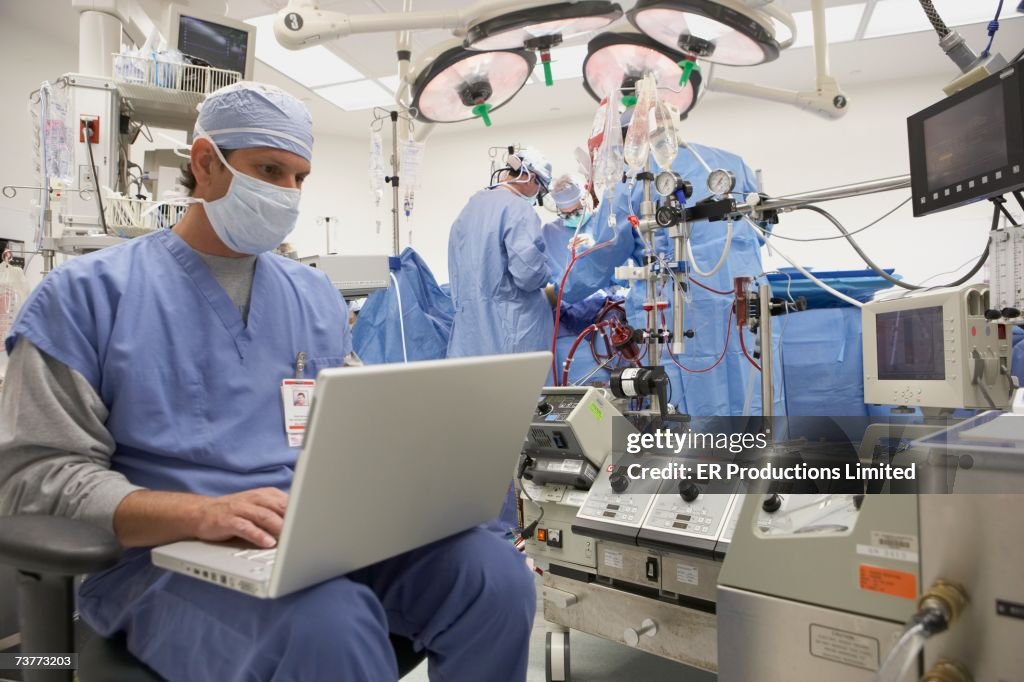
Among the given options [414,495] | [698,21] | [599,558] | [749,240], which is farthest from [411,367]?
[749,240]

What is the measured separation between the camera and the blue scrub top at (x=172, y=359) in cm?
101

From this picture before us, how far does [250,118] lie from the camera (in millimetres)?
1171

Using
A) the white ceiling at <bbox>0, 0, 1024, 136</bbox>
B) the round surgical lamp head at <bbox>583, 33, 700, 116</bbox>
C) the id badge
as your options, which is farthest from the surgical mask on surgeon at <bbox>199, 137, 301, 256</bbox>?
the white ceiling at <bbox>0, 0, 1024, 136</bbox>

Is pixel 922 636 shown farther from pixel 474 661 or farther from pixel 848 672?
pixel 474 661

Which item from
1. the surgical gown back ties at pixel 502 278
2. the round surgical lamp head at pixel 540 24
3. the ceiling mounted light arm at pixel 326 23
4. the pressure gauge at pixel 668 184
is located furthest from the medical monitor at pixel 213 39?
the pressure gauge at pixel 668 184

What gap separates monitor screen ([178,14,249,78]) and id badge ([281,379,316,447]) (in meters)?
1.71

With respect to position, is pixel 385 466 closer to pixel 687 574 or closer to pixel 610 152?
pixel 687 574

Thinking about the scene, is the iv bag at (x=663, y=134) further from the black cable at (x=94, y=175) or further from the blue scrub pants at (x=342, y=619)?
the black cable at (x=94, y=175)

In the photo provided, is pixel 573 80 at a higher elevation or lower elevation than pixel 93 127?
higher

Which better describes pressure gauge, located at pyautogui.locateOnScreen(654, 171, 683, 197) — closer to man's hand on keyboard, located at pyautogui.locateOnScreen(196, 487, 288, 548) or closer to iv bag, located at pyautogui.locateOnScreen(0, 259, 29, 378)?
man's hand on keyboard, located at pyautogui.locateOnScreen(196, 487, 288, 548)

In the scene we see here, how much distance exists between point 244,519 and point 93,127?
5.96ft

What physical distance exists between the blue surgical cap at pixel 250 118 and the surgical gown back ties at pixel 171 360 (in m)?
0.21

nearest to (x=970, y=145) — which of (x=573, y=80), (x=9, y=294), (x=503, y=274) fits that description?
(x=503, y=274)

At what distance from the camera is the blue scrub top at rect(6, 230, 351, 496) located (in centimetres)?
101
